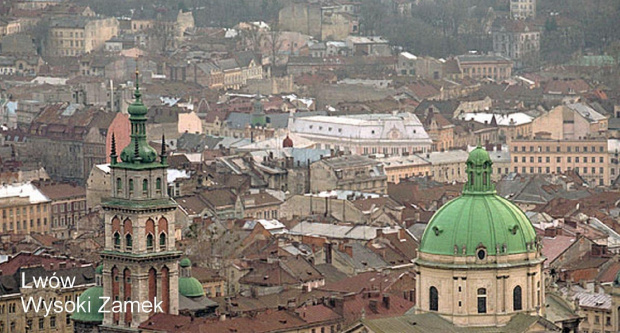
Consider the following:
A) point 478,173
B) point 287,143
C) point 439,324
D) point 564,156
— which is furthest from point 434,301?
point 564,156

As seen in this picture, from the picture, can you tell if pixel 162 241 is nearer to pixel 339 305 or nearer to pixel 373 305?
pixel 339 305

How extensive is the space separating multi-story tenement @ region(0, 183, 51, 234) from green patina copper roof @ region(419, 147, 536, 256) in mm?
63860

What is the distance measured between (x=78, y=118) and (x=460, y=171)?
89.4 ft

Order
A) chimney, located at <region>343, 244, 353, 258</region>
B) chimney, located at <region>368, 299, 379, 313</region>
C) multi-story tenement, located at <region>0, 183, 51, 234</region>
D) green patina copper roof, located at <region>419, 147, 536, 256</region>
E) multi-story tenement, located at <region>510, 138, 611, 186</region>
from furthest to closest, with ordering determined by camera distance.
Answer: multi-story tenement, located at <region>510, 138, 611, 186</region>
multi-story tenement, located at <region>0, 183, 51, 234</region>
chimney, located at <region>343, 244, 353, 258</region>
chimney, located at <region>368, 299, 379, 313</region>
green patina copper roof, located at <region>419, 147, 536, 256</region>

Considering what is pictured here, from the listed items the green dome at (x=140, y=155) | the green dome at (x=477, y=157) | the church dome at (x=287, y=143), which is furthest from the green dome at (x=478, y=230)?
the church dome at (x=287, y=143)

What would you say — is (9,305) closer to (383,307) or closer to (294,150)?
(383,307)

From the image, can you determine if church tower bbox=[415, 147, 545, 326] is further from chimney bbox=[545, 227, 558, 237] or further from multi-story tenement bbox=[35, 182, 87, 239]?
multi-story tenement bbox=[35, 182, 87, 239]

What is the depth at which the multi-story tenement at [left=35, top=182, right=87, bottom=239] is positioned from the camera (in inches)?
6506

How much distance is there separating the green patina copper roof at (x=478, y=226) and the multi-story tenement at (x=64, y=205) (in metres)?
66.2

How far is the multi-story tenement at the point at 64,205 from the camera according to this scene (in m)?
165

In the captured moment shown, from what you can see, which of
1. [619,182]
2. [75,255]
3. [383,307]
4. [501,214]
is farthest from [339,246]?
[619,182]

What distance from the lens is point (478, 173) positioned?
9931 centimetres

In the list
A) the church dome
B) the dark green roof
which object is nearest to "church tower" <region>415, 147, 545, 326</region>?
the dark green roof

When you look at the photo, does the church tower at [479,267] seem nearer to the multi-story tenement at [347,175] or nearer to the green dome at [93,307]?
the green dome at [93,307]
